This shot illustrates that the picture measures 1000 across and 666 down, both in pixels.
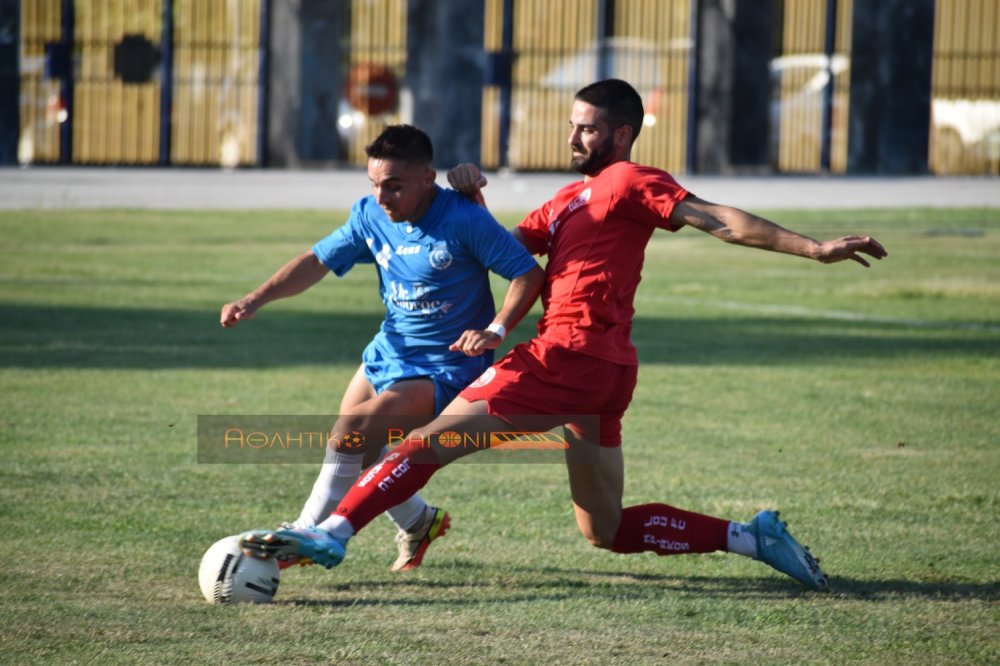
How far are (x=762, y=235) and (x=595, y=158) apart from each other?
0.81 m

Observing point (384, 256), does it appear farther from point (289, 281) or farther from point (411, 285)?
point (289, 281)

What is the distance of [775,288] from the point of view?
1795 cm

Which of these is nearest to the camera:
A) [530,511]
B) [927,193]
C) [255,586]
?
[255,586]

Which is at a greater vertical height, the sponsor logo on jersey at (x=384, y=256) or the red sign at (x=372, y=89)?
the red sign at (x=372, y=89)

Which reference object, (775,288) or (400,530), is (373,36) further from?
(400,530)

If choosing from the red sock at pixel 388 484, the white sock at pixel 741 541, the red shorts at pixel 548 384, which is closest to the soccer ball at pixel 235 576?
the red sock at pixel 388 484

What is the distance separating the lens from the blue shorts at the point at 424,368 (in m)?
5.69

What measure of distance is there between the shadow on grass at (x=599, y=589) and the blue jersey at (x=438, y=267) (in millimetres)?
894

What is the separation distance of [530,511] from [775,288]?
37.2ft

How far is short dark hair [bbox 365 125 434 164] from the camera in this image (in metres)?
5.53

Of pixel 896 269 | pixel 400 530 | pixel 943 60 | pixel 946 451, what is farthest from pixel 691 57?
pixel 400 530

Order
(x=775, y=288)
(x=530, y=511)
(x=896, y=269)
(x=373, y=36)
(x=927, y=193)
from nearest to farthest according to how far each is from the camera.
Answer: (x=530, y=511) < (x=775, y=288) < (x=896, y=269) < (x=927, y=193) < (x=373, y=36)

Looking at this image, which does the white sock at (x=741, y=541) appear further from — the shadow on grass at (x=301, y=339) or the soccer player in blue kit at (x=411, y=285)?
the shadow on grass at (x=301, y=339)

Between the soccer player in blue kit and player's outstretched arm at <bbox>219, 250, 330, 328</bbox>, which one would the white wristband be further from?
player's outstretched arm at <bbox>219, 250, 330, 328</bbox>
